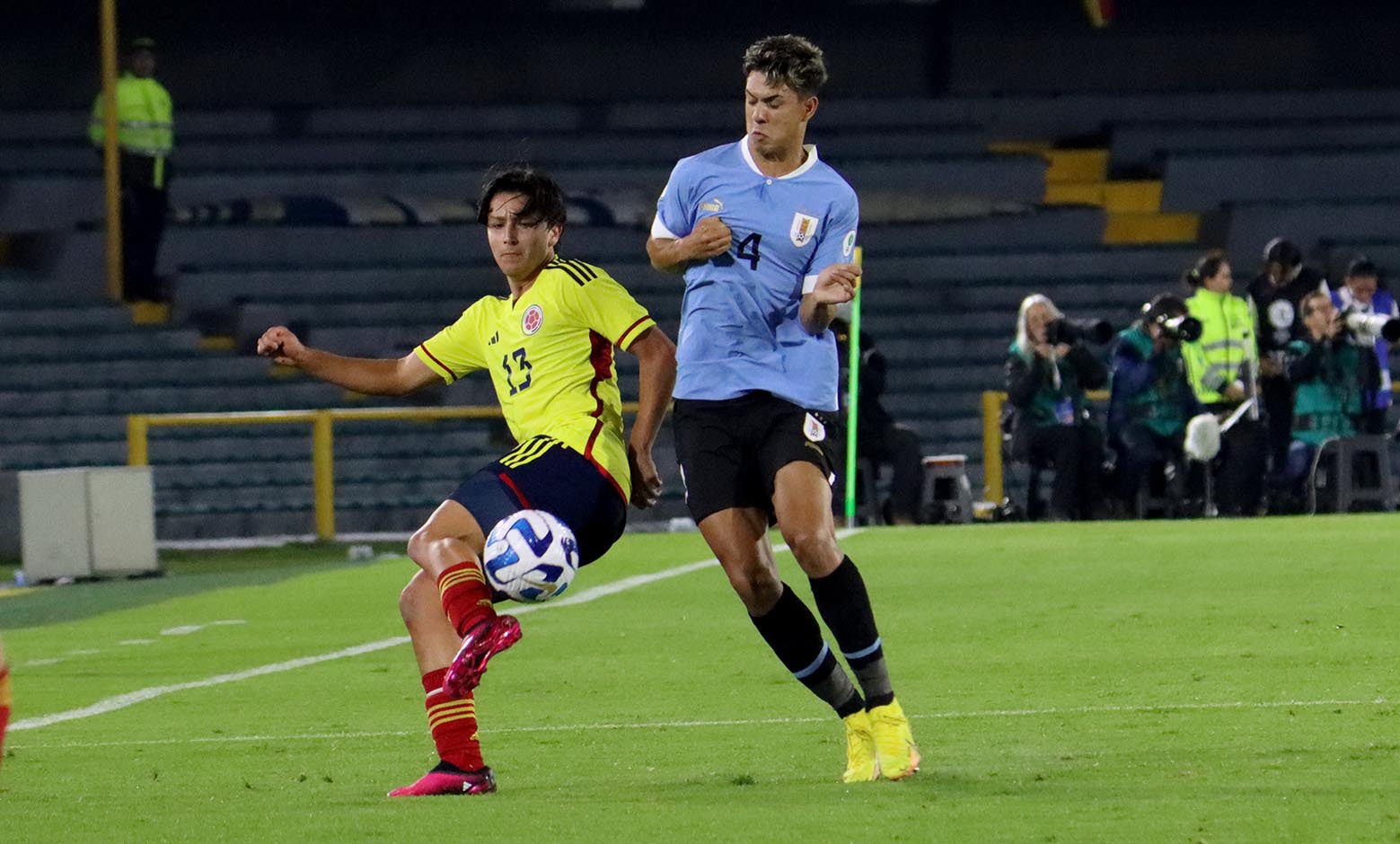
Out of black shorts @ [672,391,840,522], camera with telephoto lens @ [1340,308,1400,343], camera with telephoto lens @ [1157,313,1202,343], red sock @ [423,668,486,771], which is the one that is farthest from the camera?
camera with telephoto lens @ [1340,308,1400,343]

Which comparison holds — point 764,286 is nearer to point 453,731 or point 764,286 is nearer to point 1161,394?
point 453,731

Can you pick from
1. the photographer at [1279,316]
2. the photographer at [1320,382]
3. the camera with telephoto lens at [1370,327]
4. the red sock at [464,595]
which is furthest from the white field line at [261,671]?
the camera with telephoto lens at [1370,327]

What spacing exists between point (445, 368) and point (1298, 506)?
12.0m

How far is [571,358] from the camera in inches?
263

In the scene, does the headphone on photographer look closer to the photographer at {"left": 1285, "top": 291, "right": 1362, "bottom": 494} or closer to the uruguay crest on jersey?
the photographer at {"left": 1285, "top": 291, "right": 1362, "bottom": 494}

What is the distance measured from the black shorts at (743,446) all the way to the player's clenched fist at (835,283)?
0.32 meters

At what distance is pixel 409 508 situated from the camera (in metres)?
21.5

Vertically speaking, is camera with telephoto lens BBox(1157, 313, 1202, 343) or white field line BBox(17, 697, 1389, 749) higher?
A: camera with telephoto lens BBox(1157, 313, 1202, 343)

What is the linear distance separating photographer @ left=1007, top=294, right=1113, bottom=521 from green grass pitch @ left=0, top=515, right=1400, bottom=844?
3.08 meters

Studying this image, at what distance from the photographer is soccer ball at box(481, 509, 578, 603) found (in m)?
6.28

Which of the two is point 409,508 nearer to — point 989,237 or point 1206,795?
point 989,237

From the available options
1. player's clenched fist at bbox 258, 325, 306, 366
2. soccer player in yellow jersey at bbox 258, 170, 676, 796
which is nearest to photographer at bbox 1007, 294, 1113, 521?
soccer player in yellow jersey at bbox 258, 170, 676, 796

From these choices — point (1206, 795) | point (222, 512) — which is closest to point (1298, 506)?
point (222, 512)

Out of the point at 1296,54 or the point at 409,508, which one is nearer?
the point at 409,508
